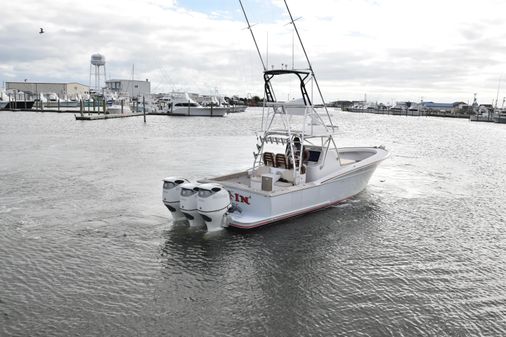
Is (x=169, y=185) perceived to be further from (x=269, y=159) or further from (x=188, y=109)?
(x=188, y=109)

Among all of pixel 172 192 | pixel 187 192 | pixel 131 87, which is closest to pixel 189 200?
pixel 187 192

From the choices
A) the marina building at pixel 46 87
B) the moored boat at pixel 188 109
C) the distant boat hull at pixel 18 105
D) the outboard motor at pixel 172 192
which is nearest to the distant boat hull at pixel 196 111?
the moored boat at pixel 188 109

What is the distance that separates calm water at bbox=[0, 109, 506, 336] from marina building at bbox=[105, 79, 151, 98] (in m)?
133

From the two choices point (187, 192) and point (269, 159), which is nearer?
point (187, 192)

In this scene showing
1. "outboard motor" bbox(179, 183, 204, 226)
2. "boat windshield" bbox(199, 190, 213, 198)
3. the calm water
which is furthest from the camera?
"outboard motor" bbox(179, 183, 204, 226)

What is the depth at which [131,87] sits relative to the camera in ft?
469

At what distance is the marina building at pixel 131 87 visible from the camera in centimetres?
14300

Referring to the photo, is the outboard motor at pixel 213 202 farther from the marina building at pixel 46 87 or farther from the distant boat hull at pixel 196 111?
the marina building at pixel 46 87

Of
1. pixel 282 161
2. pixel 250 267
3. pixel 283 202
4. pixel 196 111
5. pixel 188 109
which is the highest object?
pixel 188 109

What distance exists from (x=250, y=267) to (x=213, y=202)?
2.03 meters

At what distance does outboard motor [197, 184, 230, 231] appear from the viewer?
10441 millimetres

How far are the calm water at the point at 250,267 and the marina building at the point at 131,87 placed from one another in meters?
133

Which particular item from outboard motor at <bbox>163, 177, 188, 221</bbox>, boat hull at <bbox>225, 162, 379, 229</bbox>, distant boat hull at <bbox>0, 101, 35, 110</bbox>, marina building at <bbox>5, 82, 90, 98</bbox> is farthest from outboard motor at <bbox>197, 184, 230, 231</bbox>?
marina building at <bbox>5, 82, 90, 98</bbox>

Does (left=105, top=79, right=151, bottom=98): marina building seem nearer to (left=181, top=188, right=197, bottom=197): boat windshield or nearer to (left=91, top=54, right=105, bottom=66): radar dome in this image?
(left=91, top=54, right=105, bottom=66): radar dome
